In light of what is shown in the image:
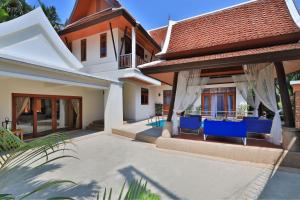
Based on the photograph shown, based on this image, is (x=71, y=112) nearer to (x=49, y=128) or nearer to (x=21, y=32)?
(x=49, y=128)

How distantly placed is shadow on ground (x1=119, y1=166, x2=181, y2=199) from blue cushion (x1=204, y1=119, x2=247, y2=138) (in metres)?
3.26

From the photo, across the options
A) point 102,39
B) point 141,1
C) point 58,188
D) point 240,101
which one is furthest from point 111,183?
point 240,101

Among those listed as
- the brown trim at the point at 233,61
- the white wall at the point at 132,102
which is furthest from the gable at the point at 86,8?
the brown trim at the point at 233,61

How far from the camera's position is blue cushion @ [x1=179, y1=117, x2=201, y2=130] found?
8.21 meters

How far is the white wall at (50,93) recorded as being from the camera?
838cm

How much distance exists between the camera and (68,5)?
1595cm

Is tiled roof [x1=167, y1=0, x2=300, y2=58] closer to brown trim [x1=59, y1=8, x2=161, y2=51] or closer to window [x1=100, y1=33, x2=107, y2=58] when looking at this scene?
brown trim [x1=59, y1=8, x2=161, y2=51]

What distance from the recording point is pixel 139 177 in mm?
4777

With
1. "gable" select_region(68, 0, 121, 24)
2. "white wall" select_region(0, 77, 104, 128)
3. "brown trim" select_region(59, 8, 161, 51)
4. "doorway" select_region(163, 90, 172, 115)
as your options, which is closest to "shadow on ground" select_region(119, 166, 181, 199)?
"white wall" select_region(0, 77, 104, 128)

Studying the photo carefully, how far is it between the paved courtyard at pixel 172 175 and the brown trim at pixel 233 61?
10.2ft

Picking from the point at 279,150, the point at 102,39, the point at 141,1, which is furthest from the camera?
the point at 141,1

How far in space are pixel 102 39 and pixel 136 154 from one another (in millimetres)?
9601

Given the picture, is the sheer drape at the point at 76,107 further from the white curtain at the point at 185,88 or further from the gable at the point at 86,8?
the gable at the point at 86,8

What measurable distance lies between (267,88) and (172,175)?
14.9 feet
